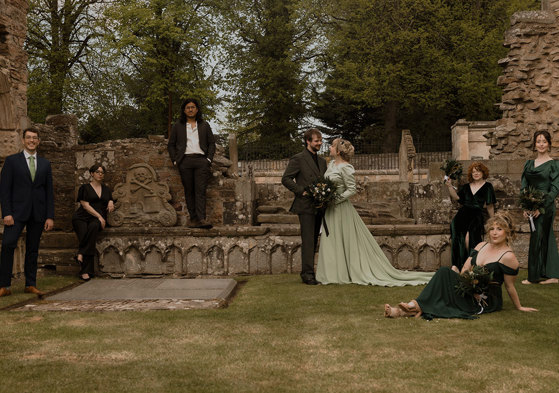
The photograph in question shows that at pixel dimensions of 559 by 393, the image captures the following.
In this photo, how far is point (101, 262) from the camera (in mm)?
9758

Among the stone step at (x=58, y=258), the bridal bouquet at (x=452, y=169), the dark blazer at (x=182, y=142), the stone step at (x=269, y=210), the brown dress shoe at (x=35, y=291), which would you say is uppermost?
the dark blazer at (x=182, y=142)

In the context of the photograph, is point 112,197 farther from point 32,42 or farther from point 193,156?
point 32,42

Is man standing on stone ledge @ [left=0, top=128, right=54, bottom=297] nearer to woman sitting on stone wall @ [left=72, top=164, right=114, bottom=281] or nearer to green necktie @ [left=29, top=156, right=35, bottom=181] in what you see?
green necktie @ [left=29, top=156, right=35, bottom=181]

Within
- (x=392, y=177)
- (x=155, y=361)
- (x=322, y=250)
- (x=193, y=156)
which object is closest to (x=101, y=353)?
(x=155, y=361)

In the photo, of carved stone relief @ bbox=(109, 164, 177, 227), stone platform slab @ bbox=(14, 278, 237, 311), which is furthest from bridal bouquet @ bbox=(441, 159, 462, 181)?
carved stone relief @ bbox=(109, 164, 177, 227)

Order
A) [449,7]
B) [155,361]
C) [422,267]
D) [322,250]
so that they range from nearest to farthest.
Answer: [155,361] < [322,250] < [422,267] < [449,7]

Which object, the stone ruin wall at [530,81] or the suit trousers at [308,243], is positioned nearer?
the suit trousers at [308,243]

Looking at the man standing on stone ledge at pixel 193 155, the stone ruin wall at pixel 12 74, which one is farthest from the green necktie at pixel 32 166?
the man standing on stone ledge at pixel 193 155

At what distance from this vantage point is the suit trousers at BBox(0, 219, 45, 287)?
738 centimetres

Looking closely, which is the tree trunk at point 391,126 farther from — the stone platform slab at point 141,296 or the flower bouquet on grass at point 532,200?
the stone platform slab at point 141,296

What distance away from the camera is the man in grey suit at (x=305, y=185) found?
27.1 ft

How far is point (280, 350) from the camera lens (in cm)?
461

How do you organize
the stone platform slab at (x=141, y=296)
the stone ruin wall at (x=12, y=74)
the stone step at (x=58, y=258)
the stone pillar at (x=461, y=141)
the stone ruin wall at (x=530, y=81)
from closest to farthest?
the stone platform slab at (x=141, y=296) → the stone ruin wall at (x=12, y=74) → the stone step at (x=58, y=258) → the stone ruin wall at (x=530, y=81) → the stone pillar at (x=461, y=141)

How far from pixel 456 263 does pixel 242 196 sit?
145 inches
